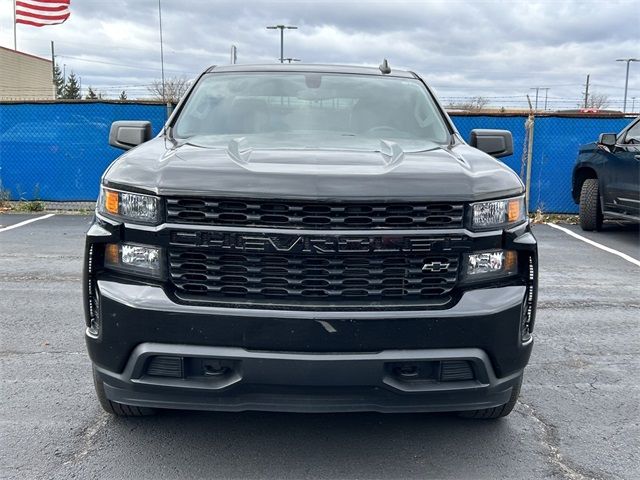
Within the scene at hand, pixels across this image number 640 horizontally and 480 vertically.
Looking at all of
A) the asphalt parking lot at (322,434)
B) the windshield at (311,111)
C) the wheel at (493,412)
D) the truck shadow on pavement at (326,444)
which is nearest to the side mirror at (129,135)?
the windshield at (311,111)

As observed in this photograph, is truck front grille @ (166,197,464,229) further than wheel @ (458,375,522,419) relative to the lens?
No

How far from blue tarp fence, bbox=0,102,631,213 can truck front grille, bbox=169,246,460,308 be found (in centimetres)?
876

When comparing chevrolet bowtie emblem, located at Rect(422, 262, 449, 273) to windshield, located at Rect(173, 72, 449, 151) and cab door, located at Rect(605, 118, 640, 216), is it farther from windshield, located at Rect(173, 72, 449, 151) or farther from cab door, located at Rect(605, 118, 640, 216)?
cab door, located at Rect(605, 118, 640, 216)

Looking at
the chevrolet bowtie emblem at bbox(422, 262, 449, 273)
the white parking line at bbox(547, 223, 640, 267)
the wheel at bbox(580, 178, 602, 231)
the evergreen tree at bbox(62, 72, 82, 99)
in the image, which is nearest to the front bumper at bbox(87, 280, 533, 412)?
the chevrolet bowtie emblem at bbox(422, 262, 449, 273)

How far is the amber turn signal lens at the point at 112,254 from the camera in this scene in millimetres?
2721

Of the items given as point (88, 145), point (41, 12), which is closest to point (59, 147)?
point (88, 145)

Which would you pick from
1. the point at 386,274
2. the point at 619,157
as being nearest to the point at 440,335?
the point at 386,274

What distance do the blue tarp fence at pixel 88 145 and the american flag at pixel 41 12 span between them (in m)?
14.7

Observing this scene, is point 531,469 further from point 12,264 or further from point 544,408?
point 12,264

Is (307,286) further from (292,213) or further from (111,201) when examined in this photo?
(111,201)

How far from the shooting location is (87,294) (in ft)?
9.08

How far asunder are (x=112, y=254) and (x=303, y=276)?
0.82 m

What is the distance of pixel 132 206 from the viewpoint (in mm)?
2703

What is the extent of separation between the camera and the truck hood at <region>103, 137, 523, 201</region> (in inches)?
103
